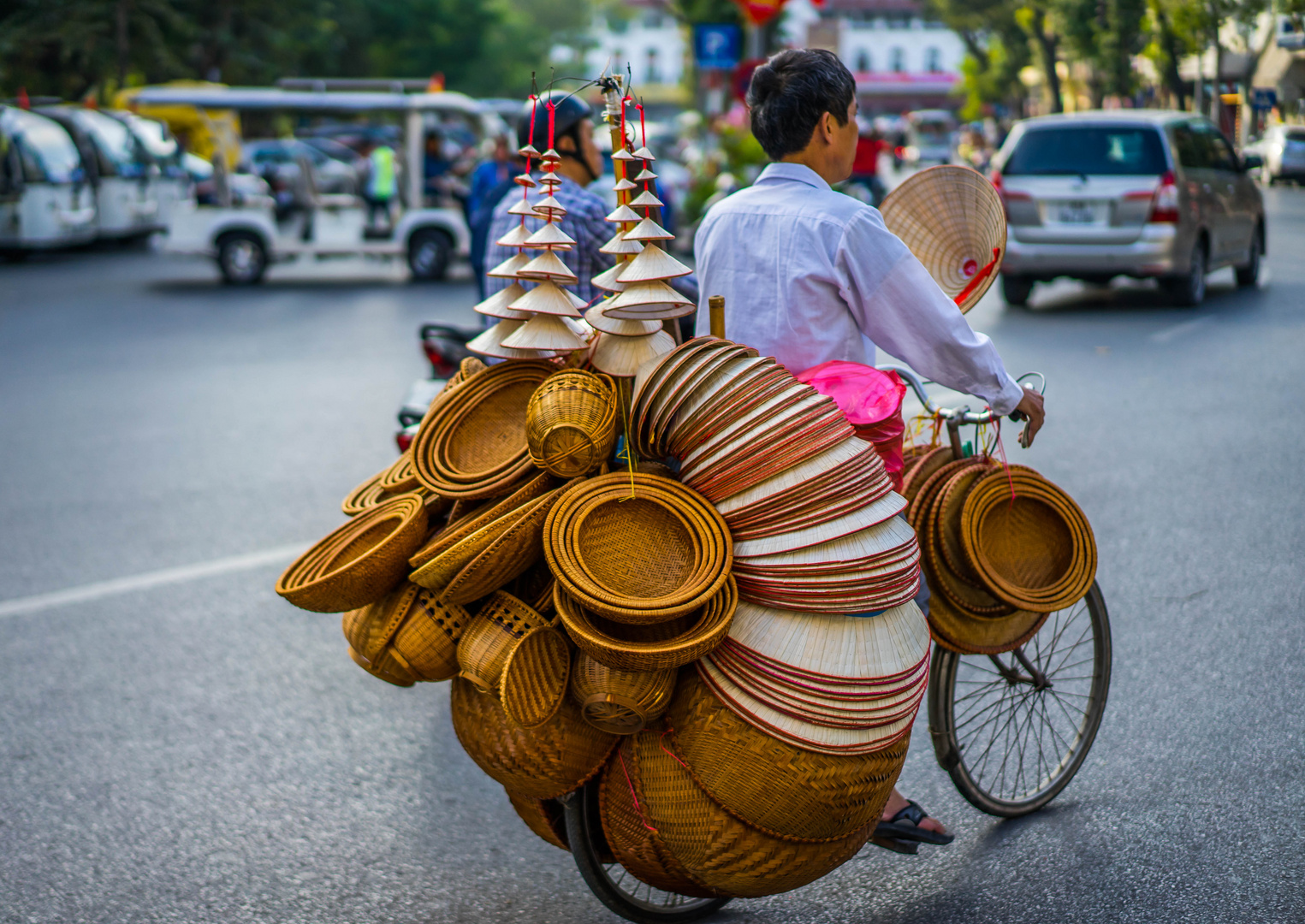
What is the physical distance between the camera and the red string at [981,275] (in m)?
3.00

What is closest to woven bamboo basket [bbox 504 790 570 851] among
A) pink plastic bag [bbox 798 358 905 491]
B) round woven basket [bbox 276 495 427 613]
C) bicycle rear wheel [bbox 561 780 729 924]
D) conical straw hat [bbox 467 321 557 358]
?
bicycle rear wheel [bbox 561 780 729 924]

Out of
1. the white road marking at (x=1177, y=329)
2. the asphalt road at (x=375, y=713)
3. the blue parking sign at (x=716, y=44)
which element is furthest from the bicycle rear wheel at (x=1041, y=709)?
the blue parking sign at (x=716, y=44)

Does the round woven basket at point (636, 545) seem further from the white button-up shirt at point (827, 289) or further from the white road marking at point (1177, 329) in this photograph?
the white road marking at point (1177, 329)

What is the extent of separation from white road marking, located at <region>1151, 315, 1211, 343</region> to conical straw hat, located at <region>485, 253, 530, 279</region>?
8.36 metres

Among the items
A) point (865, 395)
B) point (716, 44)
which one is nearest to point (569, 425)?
point (865, 395)

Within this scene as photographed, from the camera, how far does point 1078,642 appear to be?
3365mm

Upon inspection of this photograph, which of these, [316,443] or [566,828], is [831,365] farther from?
[316,443]

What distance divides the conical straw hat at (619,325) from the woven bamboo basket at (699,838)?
2.54 feet

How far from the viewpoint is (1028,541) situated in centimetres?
297

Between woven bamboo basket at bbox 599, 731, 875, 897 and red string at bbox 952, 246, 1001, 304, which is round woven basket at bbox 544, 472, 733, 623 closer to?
woven bamboo basket at bbox 599, 731, 875, 897

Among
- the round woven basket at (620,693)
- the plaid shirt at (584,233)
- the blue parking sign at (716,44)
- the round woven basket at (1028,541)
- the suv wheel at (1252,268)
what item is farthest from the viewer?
the blue parking sign at (716,44)

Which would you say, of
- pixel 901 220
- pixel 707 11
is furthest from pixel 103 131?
pixel 901 220

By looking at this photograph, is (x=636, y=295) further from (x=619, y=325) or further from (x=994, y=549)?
(x=994, y=549)

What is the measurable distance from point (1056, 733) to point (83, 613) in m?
3.61
